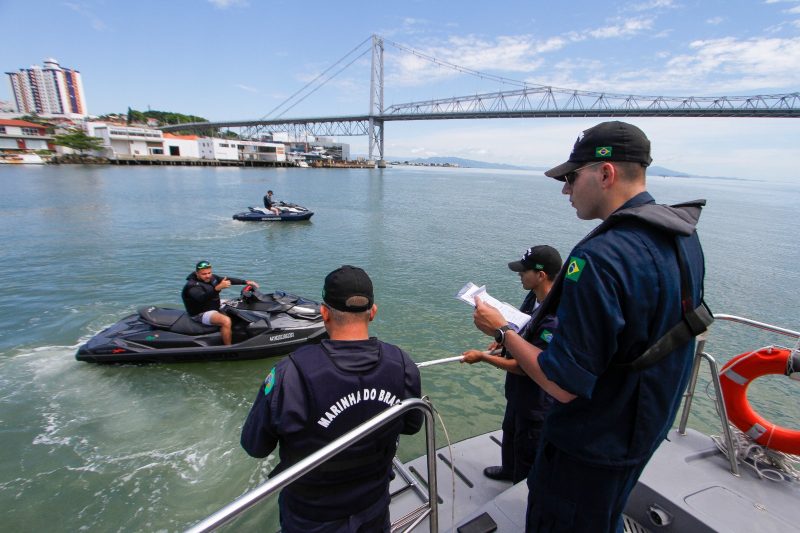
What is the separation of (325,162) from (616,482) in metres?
128

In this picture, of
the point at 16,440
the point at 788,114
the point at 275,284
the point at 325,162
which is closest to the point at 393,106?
the point at 325,162

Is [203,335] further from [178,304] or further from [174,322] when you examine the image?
[178,304]

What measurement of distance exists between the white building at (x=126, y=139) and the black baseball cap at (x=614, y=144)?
4096 inches

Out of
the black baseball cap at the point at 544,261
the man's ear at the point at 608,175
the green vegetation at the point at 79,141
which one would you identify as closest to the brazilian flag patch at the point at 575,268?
the man's ear at the point at 608,175

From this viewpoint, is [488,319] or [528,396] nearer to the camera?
[488,319]

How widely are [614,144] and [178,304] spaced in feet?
37.1

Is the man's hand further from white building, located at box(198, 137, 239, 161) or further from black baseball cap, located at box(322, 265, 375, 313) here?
white building, located at box(198, 137, 239, 161)

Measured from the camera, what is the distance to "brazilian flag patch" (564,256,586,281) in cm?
138

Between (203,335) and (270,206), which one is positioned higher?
(270,206)

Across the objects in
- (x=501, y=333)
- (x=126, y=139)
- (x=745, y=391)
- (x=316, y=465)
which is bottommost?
(x=745, y=391)

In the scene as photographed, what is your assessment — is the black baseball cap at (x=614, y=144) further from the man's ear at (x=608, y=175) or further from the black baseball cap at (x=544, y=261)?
the black baseball cap at (x=544, y=261)

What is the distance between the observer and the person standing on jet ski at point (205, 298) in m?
6.68

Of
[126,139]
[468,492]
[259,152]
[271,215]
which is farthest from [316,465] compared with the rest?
[259,152]

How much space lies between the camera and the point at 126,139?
85.7 meters
